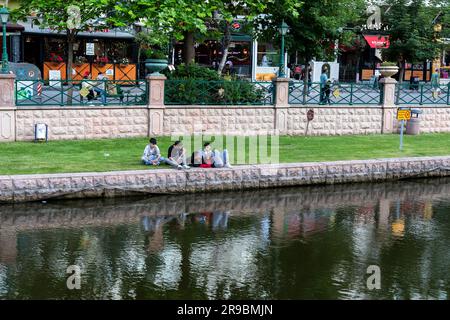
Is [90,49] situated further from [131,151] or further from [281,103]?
[131,151]

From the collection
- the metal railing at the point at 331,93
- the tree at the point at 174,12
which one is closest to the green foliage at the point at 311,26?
the metal railing at the point at 331,93

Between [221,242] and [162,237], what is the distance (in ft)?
4.22

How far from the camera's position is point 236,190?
2036cm

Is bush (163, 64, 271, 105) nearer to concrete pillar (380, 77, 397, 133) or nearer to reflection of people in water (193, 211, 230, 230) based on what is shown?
concrete pillar (380, 77, 397, 133)

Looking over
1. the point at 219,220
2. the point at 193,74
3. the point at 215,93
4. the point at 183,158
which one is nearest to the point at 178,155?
the point at 183,158

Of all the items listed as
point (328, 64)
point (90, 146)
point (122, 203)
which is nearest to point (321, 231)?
point (122, 203)

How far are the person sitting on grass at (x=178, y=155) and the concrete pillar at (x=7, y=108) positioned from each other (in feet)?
19.3

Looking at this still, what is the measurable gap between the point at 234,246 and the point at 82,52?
1135 inches

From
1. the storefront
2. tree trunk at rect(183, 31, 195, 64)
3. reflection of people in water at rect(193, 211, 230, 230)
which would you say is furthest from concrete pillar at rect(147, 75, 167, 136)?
the storefront

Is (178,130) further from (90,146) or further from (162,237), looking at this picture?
(162,237)

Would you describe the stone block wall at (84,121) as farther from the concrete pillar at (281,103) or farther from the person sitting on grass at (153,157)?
the concrete pillar at (281,103)

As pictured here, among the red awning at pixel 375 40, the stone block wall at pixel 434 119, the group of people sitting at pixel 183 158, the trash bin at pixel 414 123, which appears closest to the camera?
the group of people sitting at pixel 183 158

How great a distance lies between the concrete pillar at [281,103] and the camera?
27219 millimetres

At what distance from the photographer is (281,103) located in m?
27.3
